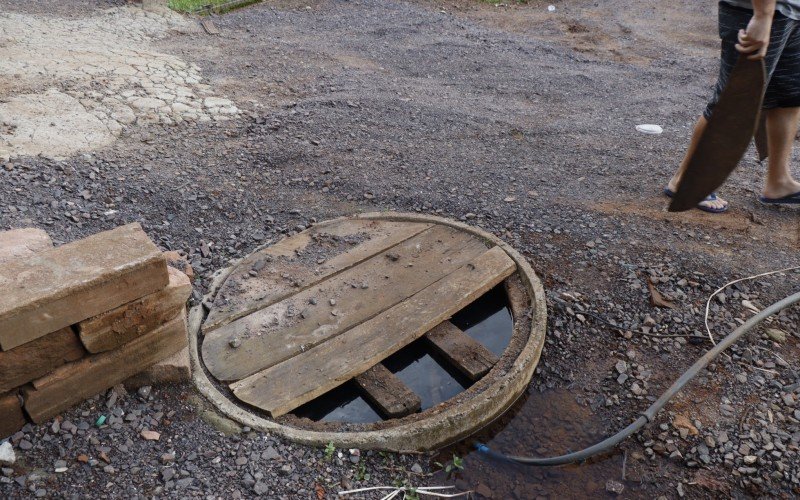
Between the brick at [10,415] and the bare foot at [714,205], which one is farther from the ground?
the bare foot at [714,205]

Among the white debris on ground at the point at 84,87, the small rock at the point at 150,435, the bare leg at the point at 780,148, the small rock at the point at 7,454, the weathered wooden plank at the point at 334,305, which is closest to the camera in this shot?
the small rock at the point at 7,454

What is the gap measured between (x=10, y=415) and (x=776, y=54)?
13.0 feet

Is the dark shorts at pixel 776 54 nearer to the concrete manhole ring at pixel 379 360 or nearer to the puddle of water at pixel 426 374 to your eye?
the concrete manhole ring at pixel 379 360

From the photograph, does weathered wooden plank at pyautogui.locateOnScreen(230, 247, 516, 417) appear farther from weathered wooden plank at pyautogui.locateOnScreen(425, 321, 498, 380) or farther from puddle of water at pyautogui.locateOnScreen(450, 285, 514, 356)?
puddle of water at pyautogui.locateOnScreen(450, 285, 514, 356)

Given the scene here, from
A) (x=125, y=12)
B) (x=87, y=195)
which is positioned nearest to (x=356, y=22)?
(x=125, y=12)

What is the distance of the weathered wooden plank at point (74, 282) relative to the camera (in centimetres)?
197

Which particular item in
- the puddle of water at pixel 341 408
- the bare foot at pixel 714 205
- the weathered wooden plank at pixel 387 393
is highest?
the bare foot at pixel 714 205

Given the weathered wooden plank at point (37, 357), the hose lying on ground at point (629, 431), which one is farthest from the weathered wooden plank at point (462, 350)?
the weathered wooden plank at point (37, 357)

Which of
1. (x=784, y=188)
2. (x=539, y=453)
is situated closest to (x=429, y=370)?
(x=539, y=453)

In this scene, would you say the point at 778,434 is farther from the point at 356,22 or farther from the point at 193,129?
the point at 356,22

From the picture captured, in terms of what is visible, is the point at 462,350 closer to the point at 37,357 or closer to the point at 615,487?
the point at 615,487

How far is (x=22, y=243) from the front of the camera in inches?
102

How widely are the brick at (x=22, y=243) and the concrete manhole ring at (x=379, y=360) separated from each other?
28.5 inches

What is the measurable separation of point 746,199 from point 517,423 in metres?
2.46
